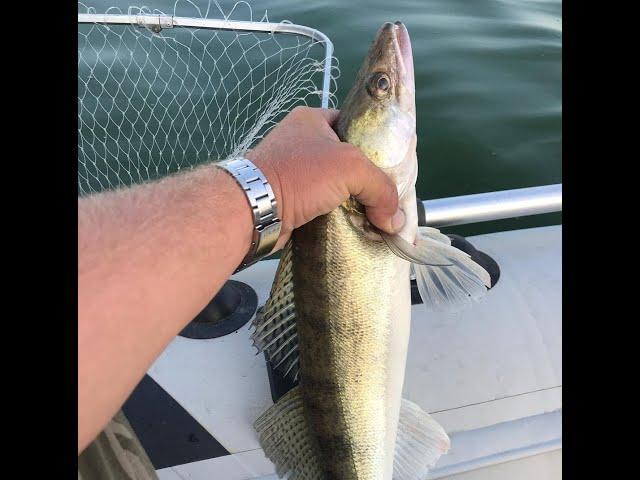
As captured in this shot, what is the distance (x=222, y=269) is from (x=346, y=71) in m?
4.98

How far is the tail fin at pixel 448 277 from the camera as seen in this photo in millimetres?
1834

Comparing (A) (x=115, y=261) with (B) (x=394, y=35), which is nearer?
(A) (x=115, y=261)

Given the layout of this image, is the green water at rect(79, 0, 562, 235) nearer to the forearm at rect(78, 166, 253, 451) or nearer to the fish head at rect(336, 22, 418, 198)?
the fish head at rect(336, 22, 418, 198)

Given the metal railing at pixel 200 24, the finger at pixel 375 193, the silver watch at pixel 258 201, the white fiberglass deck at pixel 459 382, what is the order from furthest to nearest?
1. the metal railing at pixel 200 24
2. the white fiberglass deck at pixel 459 382
3. the finger at pixel 375 193
4. the silver watch at pixel 258 201

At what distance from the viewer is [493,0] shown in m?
7.68

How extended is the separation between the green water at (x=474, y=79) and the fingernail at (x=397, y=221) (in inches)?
114

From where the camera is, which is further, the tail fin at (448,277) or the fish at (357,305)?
the tail fin at (448,277)

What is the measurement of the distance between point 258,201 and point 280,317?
20.1 inches

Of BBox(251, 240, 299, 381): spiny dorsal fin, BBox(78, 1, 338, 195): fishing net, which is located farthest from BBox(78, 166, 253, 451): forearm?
BBox(78, 1, 338, 195): fishing net

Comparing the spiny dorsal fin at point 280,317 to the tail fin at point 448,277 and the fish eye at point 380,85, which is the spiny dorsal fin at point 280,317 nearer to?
the tail fin at point 448,277

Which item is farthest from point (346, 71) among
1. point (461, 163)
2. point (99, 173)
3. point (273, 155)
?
point (273, 155)

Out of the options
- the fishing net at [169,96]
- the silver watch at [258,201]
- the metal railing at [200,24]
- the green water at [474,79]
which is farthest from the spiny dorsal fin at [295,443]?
the fishing net at [169,96]

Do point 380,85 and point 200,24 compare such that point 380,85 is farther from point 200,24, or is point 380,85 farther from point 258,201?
point 200,24
